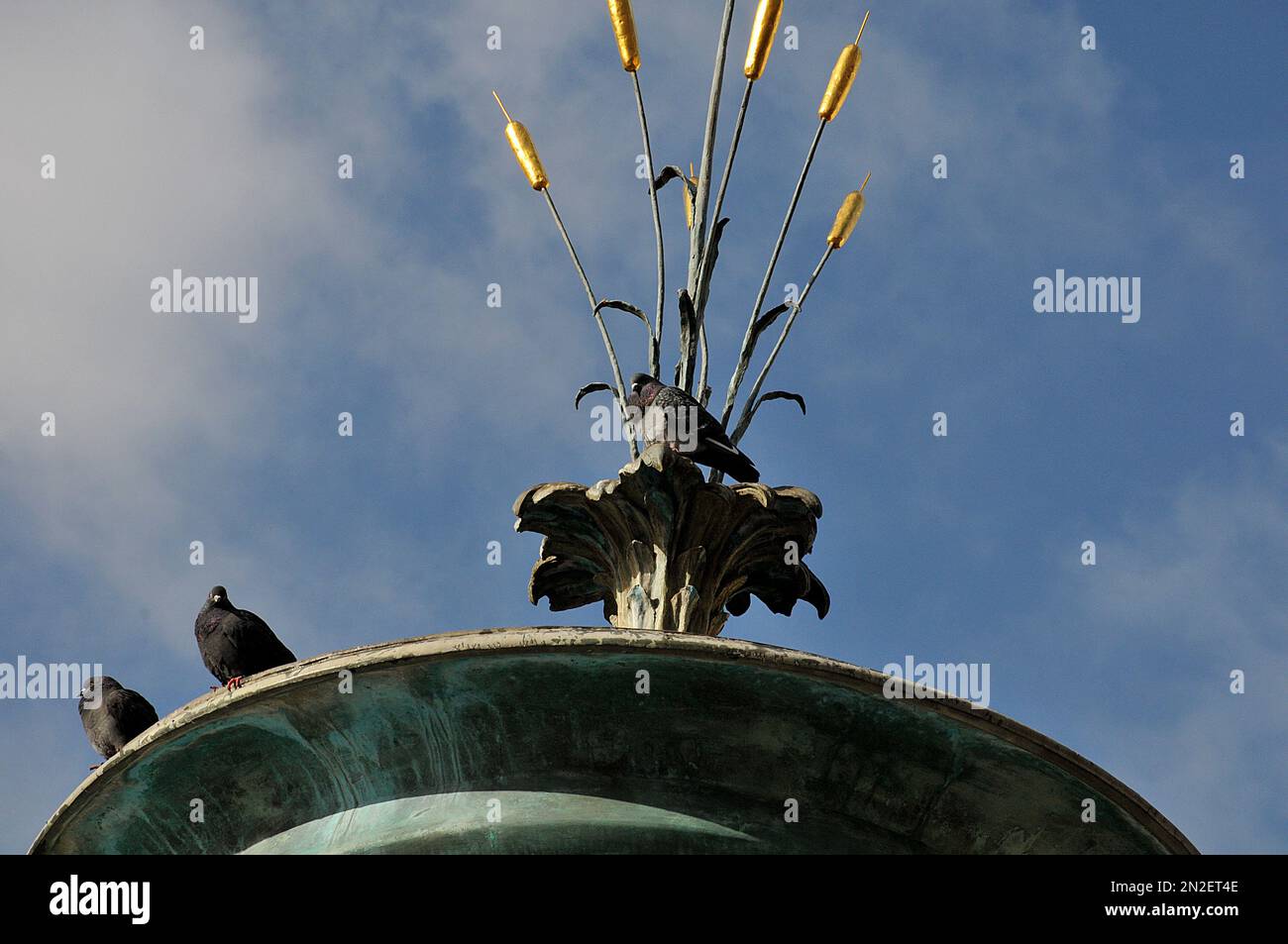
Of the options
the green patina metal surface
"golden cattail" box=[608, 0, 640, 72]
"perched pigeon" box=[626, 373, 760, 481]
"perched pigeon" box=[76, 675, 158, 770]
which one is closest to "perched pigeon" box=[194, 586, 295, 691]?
"perched pigeon" box=[76, 675, 158, 770]

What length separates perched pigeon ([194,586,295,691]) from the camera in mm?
12266

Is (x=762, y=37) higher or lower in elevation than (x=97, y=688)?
higher

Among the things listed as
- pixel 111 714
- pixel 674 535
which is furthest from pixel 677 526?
pixel 111 714

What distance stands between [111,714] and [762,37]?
5950mm

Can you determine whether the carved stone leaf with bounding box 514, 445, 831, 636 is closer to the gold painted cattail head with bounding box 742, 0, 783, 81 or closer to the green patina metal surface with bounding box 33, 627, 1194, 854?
the green patina metal surface with bounding box 33, 627, 1194, 854

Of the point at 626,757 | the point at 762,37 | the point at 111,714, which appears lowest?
the point at 626,757

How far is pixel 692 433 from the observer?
12430 mm

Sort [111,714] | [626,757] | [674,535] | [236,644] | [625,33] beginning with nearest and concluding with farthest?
[626,757]
[674,535]
[236,644]
[111,714]
[625,33]

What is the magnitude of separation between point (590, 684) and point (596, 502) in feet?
5.58

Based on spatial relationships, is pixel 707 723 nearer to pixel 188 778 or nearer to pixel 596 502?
pixel 596 502

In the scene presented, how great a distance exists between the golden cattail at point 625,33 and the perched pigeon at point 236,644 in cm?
472

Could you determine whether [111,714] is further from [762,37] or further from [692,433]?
[762,37]

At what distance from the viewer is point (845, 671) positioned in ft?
33.8

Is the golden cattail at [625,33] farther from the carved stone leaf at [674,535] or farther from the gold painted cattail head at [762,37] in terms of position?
the carved stone leaf at [674,535]
